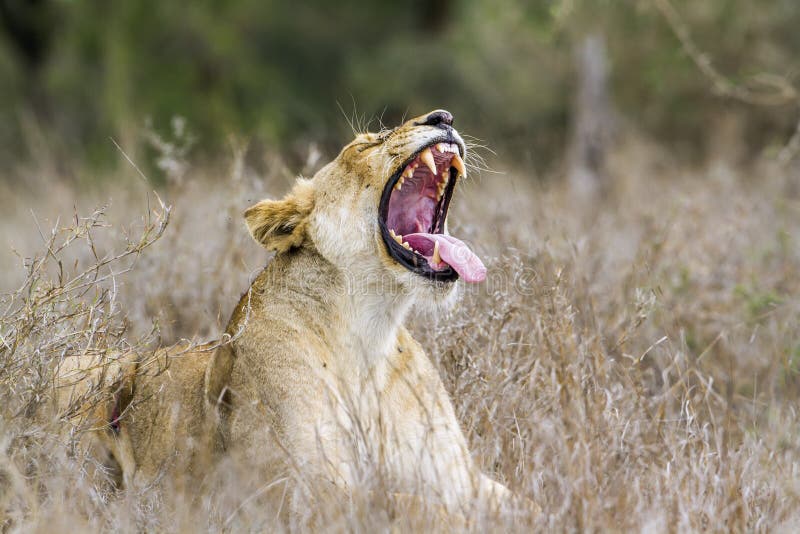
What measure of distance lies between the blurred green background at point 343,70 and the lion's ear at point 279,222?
619 centimetres

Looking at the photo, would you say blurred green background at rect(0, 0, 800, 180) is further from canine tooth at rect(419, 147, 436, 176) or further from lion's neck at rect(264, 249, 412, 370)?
lion's neck at rect(264, 249, 412, 370)

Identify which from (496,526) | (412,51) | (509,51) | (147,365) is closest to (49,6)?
(412,51)

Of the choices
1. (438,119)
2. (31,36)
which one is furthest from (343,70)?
(438,119)

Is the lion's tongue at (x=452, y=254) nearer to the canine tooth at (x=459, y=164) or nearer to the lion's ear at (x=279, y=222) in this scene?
the canine tooth at (x=459, y=164)

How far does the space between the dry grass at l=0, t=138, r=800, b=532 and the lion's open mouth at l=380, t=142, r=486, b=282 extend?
378 mm

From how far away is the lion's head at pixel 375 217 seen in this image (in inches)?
144

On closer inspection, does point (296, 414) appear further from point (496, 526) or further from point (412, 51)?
point (412, 51)

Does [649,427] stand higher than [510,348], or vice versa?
[510,348]

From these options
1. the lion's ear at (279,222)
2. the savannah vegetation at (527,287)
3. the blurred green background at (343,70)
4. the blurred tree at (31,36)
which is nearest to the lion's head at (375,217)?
the lion's ear at (279,222)

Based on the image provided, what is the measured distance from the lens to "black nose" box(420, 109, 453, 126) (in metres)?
3.73

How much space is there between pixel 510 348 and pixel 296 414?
3.67 feet

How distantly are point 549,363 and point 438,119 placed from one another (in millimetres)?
957

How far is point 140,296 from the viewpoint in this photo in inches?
212

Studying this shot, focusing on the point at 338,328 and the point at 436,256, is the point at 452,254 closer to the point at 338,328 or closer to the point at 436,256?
the point at 436,256
